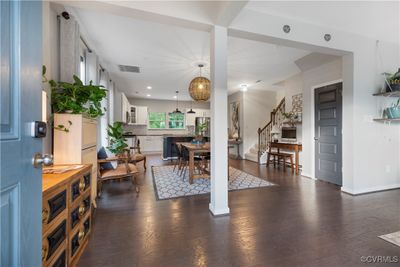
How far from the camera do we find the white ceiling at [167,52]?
296 cm

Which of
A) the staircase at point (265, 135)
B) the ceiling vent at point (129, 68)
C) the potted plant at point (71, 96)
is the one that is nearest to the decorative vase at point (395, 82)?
the staircase at point (265, 135)

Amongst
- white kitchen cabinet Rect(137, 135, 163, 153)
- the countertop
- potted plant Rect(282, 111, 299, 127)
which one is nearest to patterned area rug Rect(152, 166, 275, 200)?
the countertop

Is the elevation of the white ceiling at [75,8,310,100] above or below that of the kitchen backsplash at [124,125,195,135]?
above

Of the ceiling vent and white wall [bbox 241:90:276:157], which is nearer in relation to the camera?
the ceiling vent

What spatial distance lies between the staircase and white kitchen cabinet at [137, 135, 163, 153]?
4499mm

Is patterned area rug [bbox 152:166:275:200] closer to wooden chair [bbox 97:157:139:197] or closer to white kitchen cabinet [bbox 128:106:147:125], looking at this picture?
wooden chair [bbox 97:157:139:197]

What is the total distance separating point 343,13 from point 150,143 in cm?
815

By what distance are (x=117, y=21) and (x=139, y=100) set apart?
664 centimetres

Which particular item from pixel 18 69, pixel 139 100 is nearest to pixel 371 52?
pixel 18 69

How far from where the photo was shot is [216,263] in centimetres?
159

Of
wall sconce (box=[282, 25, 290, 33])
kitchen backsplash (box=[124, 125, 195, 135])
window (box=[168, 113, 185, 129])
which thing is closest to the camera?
wall sconce (box=[282, 25, 290, 33])

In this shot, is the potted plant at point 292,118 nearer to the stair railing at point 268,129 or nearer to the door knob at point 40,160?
the stair railing at point 268,129

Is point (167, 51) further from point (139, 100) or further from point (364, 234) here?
point (139, 100)

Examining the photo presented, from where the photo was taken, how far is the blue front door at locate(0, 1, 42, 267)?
24.5 inches
